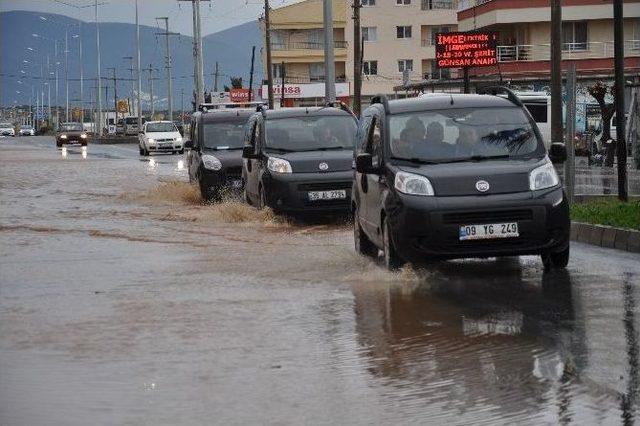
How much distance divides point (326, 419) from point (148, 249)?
1053cm

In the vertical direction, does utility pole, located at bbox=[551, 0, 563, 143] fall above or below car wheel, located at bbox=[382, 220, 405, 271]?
above

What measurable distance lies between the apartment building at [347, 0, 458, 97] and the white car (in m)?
41.1

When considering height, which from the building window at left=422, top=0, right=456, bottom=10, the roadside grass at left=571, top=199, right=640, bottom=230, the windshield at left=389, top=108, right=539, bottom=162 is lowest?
the roadside grass at left=571, top=199, right=640, bottom=230

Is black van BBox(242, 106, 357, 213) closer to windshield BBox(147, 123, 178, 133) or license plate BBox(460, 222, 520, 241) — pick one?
license plate BBox(460, 222, 520, 241)

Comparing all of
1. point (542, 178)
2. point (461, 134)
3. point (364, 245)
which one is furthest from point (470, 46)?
point (542, 178)

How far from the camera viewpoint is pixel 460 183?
13.3m

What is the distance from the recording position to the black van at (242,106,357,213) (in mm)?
20703

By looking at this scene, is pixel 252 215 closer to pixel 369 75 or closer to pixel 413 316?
pixel 413 316

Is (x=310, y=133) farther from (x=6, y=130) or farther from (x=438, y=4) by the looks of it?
(x=6, y=130)

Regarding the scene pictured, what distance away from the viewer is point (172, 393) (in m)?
7.71

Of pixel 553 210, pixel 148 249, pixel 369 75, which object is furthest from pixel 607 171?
pixel 369 75

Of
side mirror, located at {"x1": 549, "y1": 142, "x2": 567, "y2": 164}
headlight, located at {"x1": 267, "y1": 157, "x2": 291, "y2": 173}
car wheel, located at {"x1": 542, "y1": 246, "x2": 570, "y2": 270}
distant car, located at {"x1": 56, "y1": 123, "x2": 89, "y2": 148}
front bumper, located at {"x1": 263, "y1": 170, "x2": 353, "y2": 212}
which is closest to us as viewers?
car wheel, located at {"x1": 542, "y1": 246, "x2": 570, "y2": 270}

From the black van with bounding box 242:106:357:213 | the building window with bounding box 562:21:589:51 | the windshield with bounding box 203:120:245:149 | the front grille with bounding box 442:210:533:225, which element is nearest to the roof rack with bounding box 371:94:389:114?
the front grille with bounding box 442:210:533:225

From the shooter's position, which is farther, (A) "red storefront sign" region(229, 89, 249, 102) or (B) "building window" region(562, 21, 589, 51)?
(A) "red storefront sign" region(229, 89, 249, 102)
